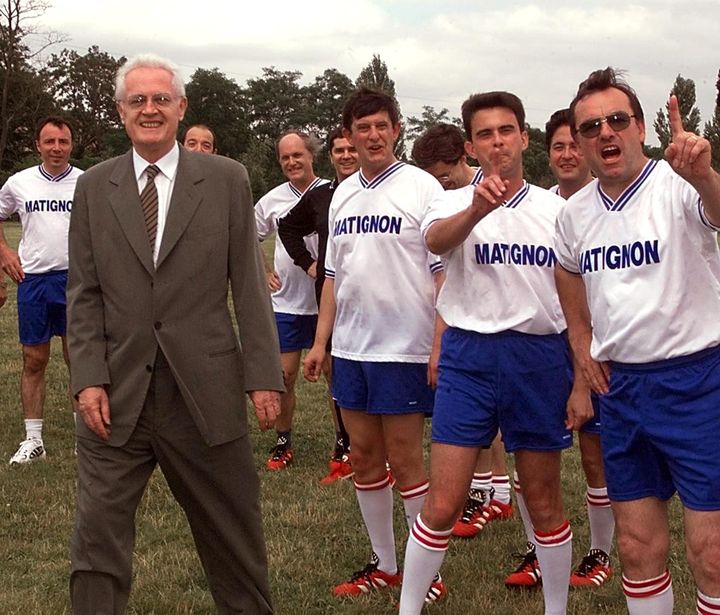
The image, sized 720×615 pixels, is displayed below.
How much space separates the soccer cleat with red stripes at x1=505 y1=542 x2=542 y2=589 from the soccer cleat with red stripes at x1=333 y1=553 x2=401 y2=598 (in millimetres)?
595

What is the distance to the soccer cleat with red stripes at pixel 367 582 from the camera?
5102 millimetres

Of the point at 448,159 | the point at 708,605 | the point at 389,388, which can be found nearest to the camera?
the point at 708,605

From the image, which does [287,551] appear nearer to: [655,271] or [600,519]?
[600,519]

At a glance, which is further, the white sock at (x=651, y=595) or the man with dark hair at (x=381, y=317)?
the man with dark hair at (x=381, y=317)

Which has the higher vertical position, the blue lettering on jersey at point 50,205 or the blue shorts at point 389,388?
the blue lettering on jersey at point 50,205

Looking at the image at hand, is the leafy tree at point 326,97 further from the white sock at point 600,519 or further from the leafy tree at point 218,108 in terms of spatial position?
the white sock at point 600,519

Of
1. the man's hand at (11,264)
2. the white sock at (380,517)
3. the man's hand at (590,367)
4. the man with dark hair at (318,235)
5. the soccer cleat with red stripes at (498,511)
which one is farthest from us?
the man's hand at (11,264)

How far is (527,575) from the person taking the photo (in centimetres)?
521

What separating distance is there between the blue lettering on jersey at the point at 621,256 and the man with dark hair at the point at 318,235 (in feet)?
11.6

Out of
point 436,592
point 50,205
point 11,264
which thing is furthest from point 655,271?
point 50,205

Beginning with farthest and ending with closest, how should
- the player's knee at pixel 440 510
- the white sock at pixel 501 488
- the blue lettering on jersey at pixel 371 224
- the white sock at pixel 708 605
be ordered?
1. the white sock at pixel 501 488
2. the blue lettering on jersey at pixel 371 224
3. the player's knee at pixel 440 510
4. the white sock at pixel 708 605

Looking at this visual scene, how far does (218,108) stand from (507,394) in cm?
7784

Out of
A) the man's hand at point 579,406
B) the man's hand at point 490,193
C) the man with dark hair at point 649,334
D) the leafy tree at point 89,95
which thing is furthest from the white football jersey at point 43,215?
the leafy tree at point 89,95

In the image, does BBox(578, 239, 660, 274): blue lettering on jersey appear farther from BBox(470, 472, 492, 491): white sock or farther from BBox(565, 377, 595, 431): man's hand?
BBox(470, 472, 492, 491): white sock
